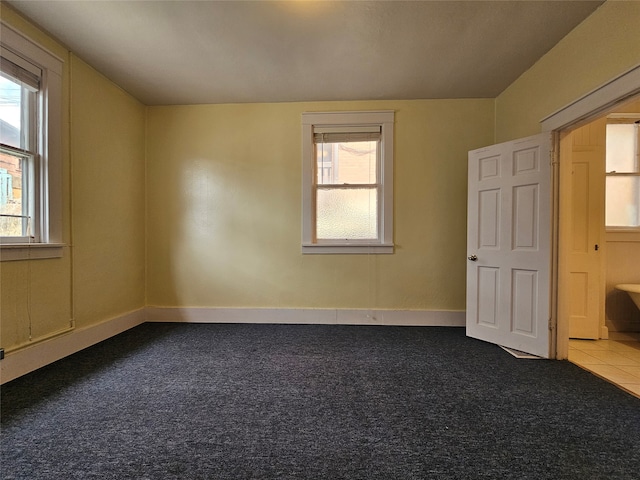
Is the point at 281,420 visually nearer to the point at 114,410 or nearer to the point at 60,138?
the point at 114,410

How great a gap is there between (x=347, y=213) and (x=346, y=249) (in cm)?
46

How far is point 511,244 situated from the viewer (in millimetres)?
2688

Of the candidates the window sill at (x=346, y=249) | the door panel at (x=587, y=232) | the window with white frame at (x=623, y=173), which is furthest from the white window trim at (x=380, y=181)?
the window with white frame at (x=623, y=173)

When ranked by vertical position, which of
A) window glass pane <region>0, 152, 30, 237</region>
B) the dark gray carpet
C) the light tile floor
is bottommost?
the light tile floor

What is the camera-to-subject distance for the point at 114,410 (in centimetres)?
168

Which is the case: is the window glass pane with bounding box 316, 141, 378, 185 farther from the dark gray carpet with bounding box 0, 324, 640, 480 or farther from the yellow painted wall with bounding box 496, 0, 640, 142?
the dark gray carpet with bounding box 0, 324, 640, 480

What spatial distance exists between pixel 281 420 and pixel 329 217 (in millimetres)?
2368

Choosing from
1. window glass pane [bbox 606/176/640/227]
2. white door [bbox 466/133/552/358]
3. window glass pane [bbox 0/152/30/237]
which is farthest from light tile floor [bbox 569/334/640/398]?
window glass pane [bbox 0/152/30/237]

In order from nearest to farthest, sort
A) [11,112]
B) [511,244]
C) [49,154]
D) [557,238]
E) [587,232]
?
[11,112] → [49,154] → [557,238] → [511,244] → [587,232]

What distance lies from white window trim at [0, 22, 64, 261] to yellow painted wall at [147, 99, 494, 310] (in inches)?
45.2

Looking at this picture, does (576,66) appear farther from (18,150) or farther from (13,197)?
(13,197)

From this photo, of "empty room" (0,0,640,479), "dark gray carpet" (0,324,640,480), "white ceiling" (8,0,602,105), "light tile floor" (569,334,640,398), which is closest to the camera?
"dark gray carpet" (0,324,640,480)

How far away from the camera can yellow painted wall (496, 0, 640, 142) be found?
1.84 m

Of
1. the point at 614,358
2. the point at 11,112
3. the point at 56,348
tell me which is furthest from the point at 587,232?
the point at 11,112
